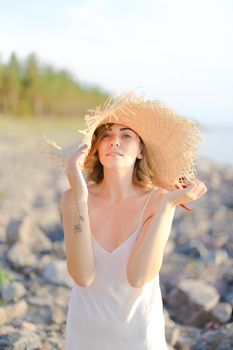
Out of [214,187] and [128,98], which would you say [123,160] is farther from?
[214,187]

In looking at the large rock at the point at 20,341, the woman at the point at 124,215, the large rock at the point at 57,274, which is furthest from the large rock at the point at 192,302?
the woman at the point at 124,215

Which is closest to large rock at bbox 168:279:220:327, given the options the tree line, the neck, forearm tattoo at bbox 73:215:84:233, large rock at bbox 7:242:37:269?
large rock at bbox 7:242:37:269

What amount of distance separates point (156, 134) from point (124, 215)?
0.48m

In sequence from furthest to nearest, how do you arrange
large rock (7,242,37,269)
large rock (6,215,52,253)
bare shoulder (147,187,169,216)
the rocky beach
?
large rock (6,215,52,253)
large rock (7,242,37,269)
the rocky beach
bare shoulder (147,187,169,216)

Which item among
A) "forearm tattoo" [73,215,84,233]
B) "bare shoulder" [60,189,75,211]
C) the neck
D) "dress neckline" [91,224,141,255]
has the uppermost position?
the neck

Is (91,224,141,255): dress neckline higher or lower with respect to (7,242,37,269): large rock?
higher

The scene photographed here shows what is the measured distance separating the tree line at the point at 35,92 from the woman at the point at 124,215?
59062 millimetres

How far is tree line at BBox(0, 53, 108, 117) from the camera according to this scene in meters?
62.7

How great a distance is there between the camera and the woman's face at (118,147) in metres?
3.35

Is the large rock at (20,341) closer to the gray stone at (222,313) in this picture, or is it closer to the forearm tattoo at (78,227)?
the forearm tattoo at (78,227)

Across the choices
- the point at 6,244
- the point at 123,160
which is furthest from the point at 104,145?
the point at 6,244

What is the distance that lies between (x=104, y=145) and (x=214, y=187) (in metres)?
14.1

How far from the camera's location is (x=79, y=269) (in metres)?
3.18

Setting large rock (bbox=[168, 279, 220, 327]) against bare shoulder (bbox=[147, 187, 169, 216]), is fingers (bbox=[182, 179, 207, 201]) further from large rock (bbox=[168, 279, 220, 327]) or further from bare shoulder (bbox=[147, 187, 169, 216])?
large rock (bbox=[168, 279, 220, 327])
